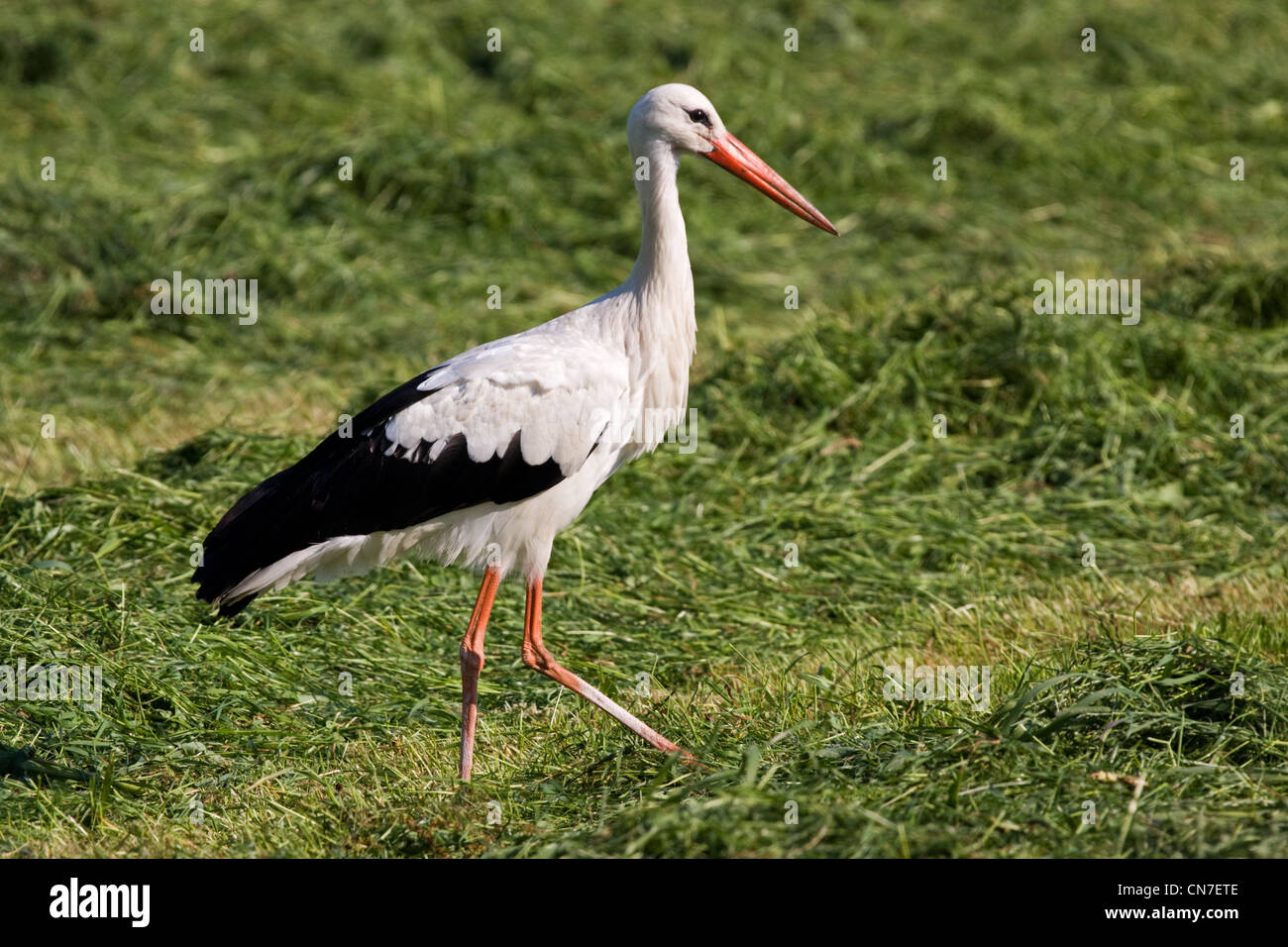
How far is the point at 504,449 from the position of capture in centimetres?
469

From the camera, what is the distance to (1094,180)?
11070 mm

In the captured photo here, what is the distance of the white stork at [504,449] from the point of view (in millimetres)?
4699

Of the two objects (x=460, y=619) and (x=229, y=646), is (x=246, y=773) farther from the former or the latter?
(x=460, y=619)

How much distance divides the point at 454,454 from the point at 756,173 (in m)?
1.43

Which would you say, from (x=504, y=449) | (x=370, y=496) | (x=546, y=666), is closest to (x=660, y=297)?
(x=504, y=449)

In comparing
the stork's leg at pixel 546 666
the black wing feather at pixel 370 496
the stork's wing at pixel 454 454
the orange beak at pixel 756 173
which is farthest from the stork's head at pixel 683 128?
the stork's leg at pixel 546 666

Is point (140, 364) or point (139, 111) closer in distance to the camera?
point (140, 364)

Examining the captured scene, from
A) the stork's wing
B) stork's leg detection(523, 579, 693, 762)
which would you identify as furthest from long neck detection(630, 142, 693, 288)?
stork's leg detection(523, 579, 693, 762)

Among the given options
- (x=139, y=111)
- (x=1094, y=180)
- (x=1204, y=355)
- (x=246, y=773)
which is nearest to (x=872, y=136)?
(x=1094, y=180)

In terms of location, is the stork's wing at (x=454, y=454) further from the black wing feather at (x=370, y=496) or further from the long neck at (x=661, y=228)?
the long neck at (x=661, y=228)

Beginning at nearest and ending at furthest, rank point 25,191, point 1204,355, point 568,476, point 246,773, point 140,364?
1. point 246,773
2. point 568,476
3. point 1204,355
4. point 140,364
5. point 25,191

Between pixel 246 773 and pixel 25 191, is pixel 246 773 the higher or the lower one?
the lower one

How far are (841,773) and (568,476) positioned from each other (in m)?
1.43

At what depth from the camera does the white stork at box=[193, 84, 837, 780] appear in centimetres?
470
